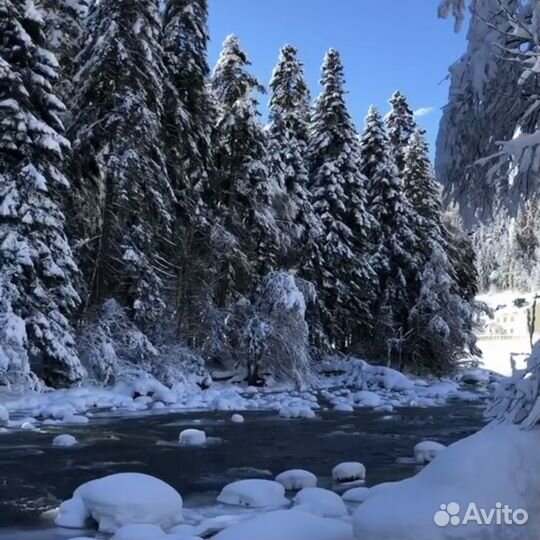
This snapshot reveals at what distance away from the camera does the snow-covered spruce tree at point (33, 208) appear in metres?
14.4

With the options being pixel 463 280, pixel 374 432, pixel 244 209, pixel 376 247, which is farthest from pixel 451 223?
pixel 374 432

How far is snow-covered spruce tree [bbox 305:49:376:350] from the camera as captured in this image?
2611 centimetres

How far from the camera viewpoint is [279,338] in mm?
20266

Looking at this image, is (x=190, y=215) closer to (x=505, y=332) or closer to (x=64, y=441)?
(x=64, y=441)

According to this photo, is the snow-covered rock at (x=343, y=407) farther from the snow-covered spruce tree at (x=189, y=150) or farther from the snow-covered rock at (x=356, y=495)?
the snow-covered rock at (x=356, y=495)

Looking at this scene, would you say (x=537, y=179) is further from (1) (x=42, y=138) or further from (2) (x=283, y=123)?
(2) (x=283, y=123)

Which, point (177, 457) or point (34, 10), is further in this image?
point (34, 10)

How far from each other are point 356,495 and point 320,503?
68cm

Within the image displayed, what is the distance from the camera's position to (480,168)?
227 inches

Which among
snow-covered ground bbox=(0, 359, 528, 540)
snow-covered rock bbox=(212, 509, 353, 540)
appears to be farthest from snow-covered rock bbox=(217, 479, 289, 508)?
snow-covered rock bbox=(212, 509, 353, 540)

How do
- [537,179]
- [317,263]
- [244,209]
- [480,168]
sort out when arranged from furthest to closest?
[317,263], [244,209], [480,168], [537,179]

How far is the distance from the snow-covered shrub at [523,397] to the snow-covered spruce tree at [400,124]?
28660 mm

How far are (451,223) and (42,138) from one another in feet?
69.8

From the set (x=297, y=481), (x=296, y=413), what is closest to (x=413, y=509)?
(x=297, y=481)
